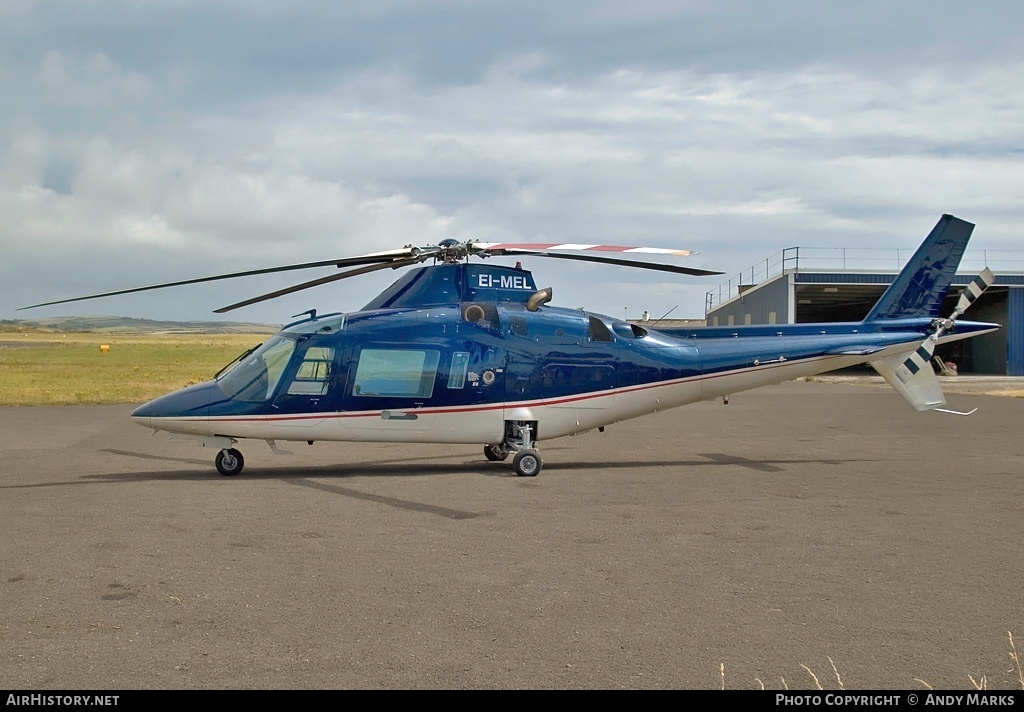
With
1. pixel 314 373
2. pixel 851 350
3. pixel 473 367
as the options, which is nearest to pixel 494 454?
pixel 473 367

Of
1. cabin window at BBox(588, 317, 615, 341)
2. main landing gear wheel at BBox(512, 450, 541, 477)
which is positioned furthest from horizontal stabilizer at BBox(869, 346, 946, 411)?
main landing gear wheel at BBox(512, 450, 541, 477)

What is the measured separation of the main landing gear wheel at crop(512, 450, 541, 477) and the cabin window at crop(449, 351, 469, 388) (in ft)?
4.79

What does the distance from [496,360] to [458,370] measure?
24.7 inches

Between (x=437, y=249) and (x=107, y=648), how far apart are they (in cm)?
903

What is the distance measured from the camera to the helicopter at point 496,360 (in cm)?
1274

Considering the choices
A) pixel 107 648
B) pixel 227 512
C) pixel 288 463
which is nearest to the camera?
pixel 107 648

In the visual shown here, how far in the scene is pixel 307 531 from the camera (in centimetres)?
874

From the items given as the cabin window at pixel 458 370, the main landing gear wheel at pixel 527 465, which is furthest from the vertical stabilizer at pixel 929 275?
the cabin window at pixel 458 370

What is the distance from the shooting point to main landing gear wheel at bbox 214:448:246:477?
1287cm

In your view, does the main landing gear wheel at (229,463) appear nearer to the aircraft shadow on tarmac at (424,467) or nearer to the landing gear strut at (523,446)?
the aircraft shadow on tarmac at (424,467)

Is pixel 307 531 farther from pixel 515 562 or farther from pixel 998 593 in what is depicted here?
pixel 998 593

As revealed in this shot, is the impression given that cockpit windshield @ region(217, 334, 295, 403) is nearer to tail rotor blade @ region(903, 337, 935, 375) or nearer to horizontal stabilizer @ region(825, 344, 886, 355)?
horizontal stabilizer @ region(825, 344, 886, 355)
